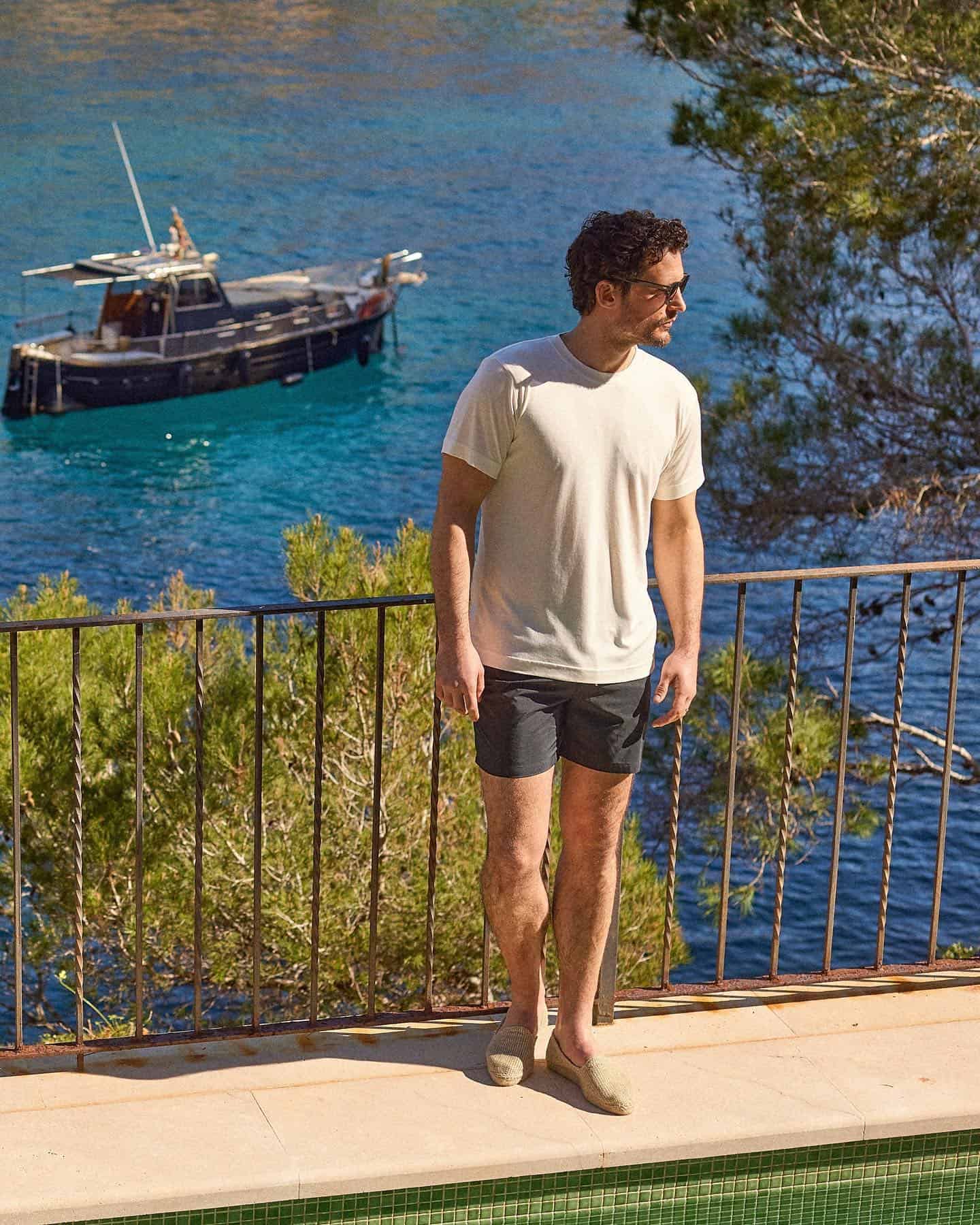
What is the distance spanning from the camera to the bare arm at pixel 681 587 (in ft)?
7.95

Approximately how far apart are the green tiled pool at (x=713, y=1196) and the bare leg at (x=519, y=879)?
295mm

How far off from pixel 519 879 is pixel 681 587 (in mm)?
501

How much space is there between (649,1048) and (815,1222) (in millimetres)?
375

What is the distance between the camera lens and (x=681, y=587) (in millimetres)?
2455

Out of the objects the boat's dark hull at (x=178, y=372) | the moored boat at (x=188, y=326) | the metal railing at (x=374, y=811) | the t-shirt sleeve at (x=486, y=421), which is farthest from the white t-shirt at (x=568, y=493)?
the boat's dark hull at (x=178, y=372)

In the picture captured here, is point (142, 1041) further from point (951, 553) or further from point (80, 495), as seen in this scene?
point (80, 495)

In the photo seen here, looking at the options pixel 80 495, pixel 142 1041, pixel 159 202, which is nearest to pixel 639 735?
pixel 142 1041

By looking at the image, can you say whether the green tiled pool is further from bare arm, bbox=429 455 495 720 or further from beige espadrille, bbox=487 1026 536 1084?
bare arm, bbox=429 455 495 720

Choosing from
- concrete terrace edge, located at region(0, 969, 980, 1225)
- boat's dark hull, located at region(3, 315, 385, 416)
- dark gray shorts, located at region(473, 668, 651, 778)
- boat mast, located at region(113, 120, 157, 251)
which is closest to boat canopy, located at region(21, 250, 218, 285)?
boat mast, located at region(113, 120, 157, 251)

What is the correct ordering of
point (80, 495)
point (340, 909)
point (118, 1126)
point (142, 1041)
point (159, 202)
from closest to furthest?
point (118, 1126) < point (142, 1041) < point (340, 909) < point (80, 495) < point (159, 202)

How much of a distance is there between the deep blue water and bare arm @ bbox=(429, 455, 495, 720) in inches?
924

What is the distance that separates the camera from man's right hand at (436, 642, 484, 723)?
2248 millimetres

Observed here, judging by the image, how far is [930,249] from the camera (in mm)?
9484

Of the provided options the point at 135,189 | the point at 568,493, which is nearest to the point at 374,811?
the point at 568,493
